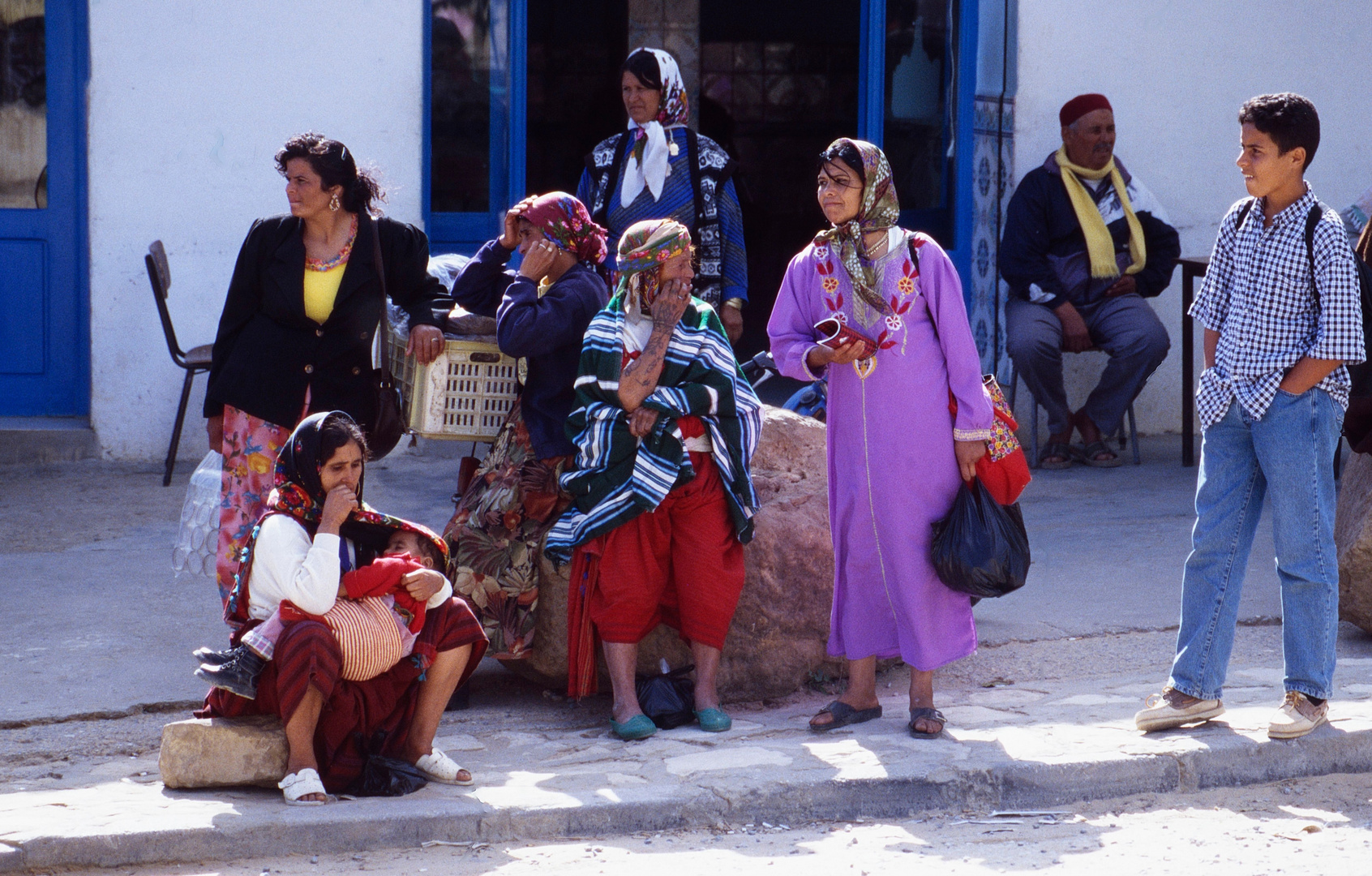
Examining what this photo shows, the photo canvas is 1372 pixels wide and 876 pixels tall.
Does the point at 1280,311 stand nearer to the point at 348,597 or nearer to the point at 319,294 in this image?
the point at 348,597

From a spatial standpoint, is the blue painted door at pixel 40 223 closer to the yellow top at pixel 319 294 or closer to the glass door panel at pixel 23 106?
the glass door panel at pixel 23 106

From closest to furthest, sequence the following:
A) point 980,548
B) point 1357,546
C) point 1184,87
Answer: point 980,548 < point 1357,546 < point 1184,87

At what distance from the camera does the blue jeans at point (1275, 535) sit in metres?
4.16

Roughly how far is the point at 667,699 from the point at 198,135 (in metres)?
4.53

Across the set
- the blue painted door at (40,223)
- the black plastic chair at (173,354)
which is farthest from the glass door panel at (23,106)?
the black plastic chair at (173,354)

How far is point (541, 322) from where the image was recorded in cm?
454

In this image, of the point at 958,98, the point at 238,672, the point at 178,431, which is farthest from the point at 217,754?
the point at 958,98

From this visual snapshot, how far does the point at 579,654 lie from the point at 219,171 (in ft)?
13.8

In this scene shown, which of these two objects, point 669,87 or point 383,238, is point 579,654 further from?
point 669,87

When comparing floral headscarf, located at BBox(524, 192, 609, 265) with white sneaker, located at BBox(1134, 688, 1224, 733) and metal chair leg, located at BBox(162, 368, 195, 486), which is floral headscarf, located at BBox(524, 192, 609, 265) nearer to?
white sneaker, located at BBox(1134, 688, 1224, 733)

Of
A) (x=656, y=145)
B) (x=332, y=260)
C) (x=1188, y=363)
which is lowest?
(x=1188, y=363)

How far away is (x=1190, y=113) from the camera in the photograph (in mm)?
8719

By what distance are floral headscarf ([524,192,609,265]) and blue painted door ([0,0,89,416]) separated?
4123 millimetres

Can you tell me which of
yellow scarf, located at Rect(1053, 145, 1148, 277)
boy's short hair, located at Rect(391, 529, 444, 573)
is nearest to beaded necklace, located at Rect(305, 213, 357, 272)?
boy's short hair, located at Rect(391, 529, 444, 573)
